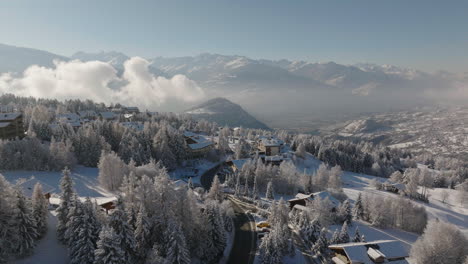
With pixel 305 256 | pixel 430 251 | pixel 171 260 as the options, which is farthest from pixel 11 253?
pixel 430 251

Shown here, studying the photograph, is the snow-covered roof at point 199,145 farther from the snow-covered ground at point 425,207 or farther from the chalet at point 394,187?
the chalet at point 394,187

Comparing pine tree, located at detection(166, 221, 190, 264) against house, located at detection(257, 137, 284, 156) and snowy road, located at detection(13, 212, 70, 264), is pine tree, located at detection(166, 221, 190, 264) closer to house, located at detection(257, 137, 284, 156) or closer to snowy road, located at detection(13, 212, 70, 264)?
snowy road, located at detection(13, 212, 70, 264)

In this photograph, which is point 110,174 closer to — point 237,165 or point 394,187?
point 237,165

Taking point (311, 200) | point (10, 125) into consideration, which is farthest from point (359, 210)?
point (10, 125)

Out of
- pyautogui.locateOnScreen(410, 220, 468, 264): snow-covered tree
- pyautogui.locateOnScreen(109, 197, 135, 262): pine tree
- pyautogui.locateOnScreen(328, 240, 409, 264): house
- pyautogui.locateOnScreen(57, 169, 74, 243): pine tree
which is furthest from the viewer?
pyautogui.locateOnScreen(410, 220, 468, 264): snow-covered tree

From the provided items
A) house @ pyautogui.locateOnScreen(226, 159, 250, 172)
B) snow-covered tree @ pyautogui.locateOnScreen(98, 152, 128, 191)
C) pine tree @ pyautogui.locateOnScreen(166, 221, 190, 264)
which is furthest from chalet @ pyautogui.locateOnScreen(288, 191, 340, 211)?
snow-covered tree @ pyautogui.locateOnScreen(98, 152, 128, 191)

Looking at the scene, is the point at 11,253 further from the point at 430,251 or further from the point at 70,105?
the point at 70,105

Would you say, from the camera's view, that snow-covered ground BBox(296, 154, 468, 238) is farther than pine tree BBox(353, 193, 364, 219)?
No
